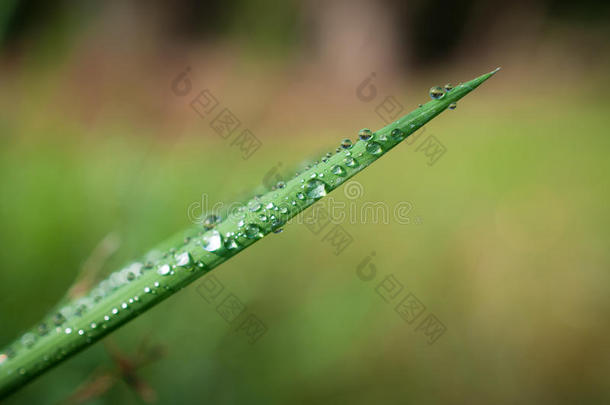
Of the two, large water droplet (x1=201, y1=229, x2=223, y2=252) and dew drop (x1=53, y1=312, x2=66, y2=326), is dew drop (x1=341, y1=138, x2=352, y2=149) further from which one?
dew drop (x1=53, y1=312, x2=66, y2=326)

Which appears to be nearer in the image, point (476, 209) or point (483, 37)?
point (476, 209)

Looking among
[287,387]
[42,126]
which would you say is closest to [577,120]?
[287,387]

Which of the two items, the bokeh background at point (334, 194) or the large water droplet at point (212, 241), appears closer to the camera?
the large water droplet at point (212, 241)

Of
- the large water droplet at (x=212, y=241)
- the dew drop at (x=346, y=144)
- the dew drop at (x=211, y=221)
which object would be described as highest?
the dew drop at (x=211, y=221)

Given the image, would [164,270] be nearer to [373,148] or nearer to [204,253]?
[204,253]

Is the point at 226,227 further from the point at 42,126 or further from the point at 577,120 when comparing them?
the point at 577,120

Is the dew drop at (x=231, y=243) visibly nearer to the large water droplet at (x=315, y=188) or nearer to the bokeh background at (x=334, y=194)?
the large water droplet at (x=315, y=188)

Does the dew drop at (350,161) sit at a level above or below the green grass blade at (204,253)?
below

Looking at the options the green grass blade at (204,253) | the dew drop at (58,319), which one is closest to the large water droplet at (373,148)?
the green grass blade at (204,253)
